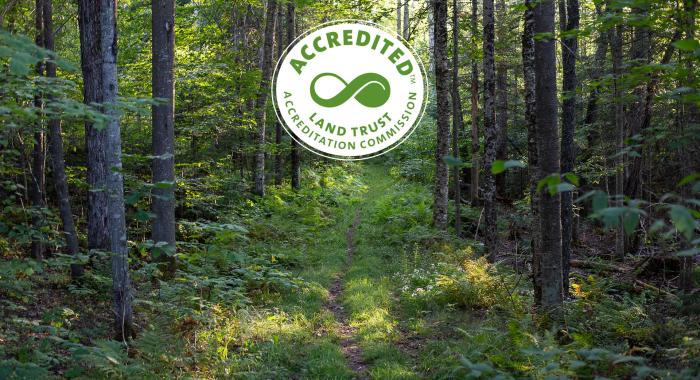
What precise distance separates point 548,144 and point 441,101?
27.6ft

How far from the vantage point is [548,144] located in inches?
263

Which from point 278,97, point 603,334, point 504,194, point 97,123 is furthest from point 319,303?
point 504,194


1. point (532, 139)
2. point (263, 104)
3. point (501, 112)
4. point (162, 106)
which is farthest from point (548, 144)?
point (501, 112)

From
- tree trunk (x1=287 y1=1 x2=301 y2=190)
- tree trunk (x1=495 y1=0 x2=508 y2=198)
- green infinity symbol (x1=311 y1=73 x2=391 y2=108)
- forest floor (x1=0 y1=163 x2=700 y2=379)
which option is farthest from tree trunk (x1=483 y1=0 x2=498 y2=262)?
tree trunk (x1=287 y1=1 x2=301 y2=190)

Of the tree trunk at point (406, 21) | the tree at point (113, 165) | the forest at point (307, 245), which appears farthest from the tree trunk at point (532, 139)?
the tree trunk at point (406, 21)

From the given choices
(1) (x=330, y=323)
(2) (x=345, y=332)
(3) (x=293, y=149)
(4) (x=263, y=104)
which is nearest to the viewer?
(2) (x=345, y=332)

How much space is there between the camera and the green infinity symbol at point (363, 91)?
1684 centimetres

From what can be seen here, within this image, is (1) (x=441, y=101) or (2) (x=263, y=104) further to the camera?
(2) (x=263, y=104)

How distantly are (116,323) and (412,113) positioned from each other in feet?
44.7

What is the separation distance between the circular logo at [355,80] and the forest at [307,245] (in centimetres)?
130

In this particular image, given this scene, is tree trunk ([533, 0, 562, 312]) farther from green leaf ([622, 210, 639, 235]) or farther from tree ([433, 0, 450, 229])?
tree ([433, 0, 450, 229])

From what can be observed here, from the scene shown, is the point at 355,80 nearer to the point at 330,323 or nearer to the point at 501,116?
the point at 501,116

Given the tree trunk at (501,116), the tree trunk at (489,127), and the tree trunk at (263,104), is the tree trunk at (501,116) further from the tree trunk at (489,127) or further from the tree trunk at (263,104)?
the tree trunk at (263,104)

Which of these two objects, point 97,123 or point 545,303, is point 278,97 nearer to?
point 545,303
